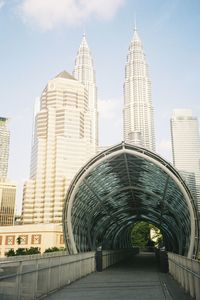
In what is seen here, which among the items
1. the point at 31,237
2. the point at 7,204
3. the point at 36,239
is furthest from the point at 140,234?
the point at 7,204

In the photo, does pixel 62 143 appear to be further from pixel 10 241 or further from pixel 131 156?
pixel 131 156

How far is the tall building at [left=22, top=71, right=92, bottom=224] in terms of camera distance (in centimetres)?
12038

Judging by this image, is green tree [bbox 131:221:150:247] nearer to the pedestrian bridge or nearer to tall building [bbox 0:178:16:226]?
the pedestrian bridge

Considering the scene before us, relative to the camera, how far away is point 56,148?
132 meters

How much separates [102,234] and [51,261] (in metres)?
26.7

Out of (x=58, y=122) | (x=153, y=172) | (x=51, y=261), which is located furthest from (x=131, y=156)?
(x=58, y=122)

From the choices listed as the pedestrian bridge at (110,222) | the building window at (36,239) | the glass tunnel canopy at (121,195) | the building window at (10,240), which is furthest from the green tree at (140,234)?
the glass tunnel canopy at (121,195)

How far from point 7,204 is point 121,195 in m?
114

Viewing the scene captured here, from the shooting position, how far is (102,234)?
38.6m

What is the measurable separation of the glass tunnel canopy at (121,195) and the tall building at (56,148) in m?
83.6

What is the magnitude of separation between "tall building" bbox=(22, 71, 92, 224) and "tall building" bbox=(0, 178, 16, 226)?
41.0ft

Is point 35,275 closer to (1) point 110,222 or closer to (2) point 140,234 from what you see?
(1) point 110,222

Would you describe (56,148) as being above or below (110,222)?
above

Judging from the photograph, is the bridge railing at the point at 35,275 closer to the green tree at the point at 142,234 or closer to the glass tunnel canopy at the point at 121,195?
the glass tunnel canopy at the point at 121,195
